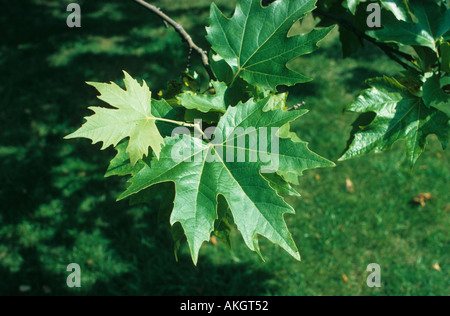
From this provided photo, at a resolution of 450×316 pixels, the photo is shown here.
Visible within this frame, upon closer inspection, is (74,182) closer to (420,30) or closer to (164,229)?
(164,229)

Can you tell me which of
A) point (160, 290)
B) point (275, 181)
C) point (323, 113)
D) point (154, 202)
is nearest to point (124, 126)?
point (275, 181)

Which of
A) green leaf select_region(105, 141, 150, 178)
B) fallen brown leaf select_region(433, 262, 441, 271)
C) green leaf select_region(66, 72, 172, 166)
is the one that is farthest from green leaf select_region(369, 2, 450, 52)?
fallen brown leaf select_region(433, 262, 441, 271)

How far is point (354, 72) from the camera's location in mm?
5430

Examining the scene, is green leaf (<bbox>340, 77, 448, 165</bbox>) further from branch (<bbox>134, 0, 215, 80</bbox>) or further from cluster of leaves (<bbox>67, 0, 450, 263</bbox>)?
branch (<bbox>134, 0, 215, 80</bbox>)

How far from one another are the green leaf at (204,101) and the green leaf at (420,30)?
72cm

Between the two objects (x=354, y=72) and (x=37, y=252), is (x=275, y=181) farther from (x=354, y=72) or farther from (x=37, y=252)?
(x=354, y=72)

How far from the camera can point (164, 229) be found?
3.76 metres

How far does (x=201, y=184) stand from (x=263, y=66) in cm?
56

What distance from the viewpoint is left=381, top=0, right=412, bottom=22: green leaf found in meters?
1.63

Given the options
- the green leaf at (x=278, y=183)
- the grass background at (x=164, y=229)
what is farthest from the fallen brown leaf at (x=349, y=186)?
the green leaf at (x=278, y=183)

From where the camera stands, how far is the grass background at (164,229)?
11.2 feet

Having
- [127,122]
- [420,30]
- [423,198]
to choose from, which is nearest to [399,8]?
[420,30]

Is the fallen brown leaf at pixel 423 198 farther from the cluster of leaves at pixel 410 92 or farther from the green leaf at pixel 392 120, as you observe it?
the green leaf at pixel 392 120

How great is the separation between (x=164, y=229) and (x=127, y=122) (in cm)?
260
